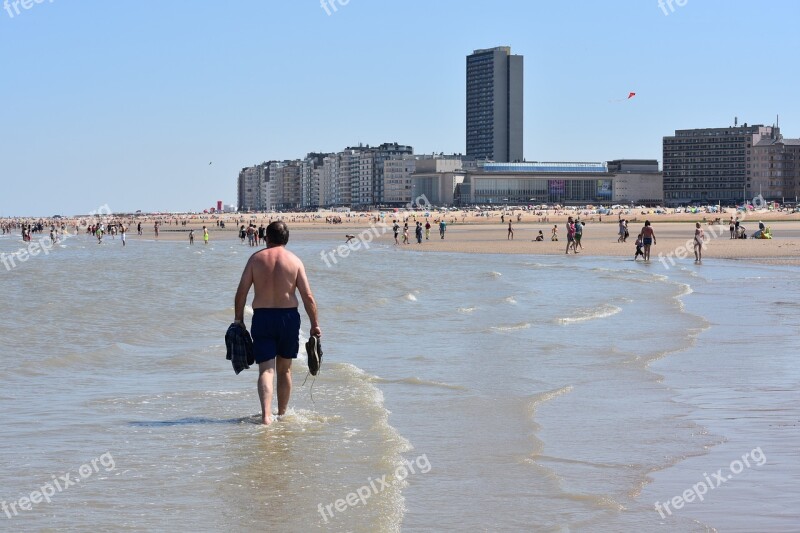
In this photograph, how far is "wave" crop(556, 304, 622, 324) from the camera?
53.8 feet

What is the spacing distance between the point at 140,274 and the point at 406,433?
2765 cm

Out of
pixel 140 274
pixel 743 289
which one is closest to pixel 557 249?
pixel 140 274

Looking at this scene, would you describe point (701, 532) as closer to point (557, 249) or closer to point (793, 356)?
point (793, 356)

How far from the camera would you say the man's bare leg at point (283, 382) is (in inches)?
312

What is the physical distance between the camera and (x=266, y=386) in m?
7.92

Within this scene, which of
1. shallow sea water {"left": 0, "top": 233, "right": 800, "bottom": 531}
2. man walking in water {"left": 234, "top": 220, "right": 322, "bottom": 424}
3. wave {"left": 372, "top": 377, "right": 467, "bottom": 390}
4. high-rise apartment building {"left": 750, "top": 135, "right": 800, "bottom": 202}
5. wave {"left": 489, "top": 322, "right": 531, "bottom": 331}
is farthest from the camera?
high-rise apartment building {"left": 750, "top": 135, "right": 800, "bottom": 202}

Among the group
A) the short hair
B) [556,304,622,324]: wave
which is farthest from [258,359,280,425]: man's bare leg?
[556,304,622,324]: wave

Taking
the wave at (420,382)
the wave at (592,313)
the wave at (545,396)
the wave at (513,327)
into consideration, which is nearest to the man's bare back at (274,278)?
the wave at (545,396)

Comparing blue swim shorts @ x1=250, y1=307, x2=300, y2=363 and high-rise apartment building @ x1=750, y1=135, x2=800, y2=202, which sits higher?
high-rise apartment building @ x1=750, y1=135, x2=800, y2=202

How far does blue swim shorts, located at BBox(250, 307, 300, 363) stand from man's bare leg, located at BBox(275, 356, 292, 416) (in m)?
0.12

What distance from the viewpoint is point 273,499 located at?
6.02 meters

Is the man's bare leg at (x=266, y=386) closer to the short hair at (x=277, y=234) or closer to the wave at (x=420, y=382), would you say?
the short hair at (x=277, y=234)

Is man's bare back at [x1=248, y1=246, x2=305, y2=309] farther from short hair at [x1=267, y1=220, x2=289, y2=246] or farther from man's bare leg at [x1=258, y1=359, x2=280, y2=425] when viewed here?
man's bare leg at [x1=258, y1=359, x2=280, y2=425]

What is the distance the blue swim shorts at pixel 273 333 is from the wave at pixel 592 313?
9.03 meters
